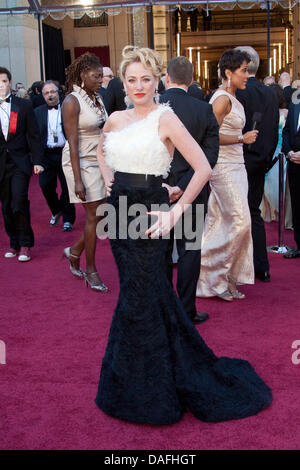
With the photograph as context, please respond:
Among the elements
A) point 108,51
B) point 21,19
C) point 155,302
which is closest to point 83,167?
point 155,302

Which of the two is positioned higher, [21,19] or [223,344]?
[21,19]

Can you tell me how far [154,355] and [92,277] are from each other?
229cm

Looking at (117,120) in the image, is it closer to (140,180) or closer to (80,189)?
(140,180)

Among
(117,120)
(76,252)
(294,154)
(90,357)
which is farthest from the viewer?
(294,154)

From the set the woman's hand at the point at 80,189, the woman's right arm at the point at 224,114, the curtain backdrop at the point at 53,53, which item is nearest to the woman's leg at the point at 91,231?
the woman's hand at the point at 80,189

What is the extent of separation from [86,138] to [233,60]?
138 cm

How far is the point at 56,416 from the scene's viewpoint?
3059mm

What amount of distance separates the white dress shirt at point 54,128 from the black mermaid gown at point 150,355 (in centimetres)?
473

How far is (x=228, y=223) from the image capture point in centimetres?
468

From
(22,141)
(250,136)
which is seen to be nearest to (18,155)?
(22,141)

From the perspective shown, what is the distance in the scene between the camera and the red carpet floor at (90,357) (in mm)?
2822

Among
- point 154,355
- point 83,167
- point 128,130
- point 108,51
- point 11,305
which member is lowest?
point 11,305

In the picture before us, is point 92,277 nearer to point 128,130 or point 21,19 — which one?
point 128,130

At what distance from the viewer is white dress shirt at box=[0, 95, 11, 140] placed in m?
6.13
